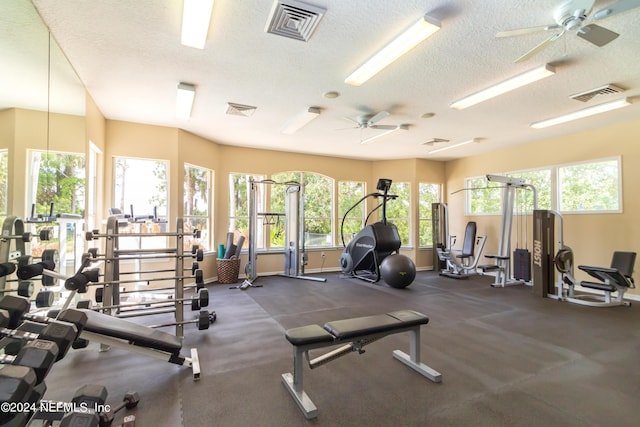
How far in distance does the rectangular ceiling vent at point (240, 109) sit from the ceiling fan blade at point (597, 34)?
3.54 m

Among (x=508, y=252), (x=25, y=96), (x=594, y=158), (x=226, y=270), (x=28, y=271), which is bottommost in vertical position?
(x=226, y=270)

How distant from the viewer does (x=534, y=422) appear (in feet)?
6.05

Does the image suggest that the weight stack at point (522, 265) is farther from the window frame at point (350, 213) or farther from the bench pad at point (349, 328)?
the bench pad at point (349, 328)

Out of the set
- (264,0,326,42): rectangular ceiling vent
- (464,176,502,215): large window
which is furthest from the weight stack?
(264,0,326,42): rectangular ceiling vent

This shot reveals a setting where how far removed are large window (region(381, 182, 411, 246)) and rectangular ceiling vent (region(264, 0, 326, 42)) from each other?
5799 mm

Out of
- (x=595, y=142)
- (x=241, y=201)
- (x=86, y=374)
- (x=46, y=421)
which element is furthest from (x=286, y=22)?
(x=595, y=142)

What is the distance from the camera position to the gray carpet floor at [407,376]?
191 cm

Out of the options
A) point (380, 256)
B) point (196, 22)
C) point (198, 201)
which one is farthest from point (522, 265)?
point (196, 22)

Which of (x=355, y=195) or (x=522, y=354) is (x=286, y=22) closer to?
(x=522, y=354)

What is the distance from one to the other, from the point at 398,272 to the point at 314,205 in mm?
2815

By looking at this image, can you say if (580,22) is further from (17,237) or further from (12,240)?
(12,240)

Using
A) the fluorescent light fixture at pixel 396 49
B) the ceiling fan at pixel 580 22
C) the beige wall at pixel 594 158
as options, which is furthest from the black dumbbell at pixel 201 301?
the beige wall at pixel 594 158

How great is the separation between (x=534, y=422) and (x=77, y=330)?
259 centimetres

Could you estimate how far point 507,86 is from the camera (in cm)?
342
